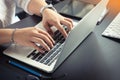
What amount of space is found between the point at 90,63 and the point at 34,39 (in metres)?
0.22

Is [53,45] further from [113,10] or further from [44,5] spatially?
[113,10]

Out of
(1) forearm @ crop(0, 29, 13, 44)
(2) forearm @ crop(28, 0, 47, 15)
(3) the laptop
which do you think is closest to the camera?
(3) the laptop

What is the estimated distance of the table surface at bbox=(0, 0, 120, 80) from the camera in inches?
27.0

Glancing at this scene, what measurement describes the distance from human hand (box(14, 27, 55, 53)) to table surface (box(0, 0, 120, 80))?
77 mm

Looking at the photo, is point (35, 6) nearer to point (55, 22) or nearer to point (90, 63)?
point (55, 22)

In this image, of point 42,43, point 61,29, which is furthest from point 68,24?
point 42,43

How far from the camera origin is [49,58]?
0.72m

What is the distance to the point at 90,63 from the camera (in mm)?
741

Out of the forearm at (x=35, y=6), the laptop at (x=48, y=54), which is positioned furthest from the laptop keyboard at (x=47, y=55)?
the forearm at (x=35, y=6)

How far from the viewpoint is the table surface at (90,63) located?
685 mm

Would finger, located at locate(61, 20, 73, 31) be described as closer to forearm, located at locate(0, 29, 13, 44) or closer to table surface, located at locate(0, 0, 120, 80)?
table surface, located at locate(0, 0, 120, 80)

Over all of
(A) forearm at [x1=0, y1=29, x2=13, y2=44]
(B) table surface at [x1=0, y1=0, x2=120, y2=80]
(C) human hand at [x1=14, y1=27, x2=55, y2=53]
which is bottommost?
(B) table surface at [x1=0, y1=0, x2=120, y2=80]

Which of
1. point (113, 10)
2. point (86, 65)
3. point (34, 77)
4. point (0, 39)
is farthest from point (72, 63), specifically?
point (113, 10)

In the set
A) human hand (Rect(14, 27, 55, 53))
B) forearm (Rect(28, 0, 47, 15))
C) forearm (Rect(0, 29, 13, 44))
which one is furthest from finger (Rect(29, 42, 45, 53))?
forearm (Rect(28, 0, 47, 15))
